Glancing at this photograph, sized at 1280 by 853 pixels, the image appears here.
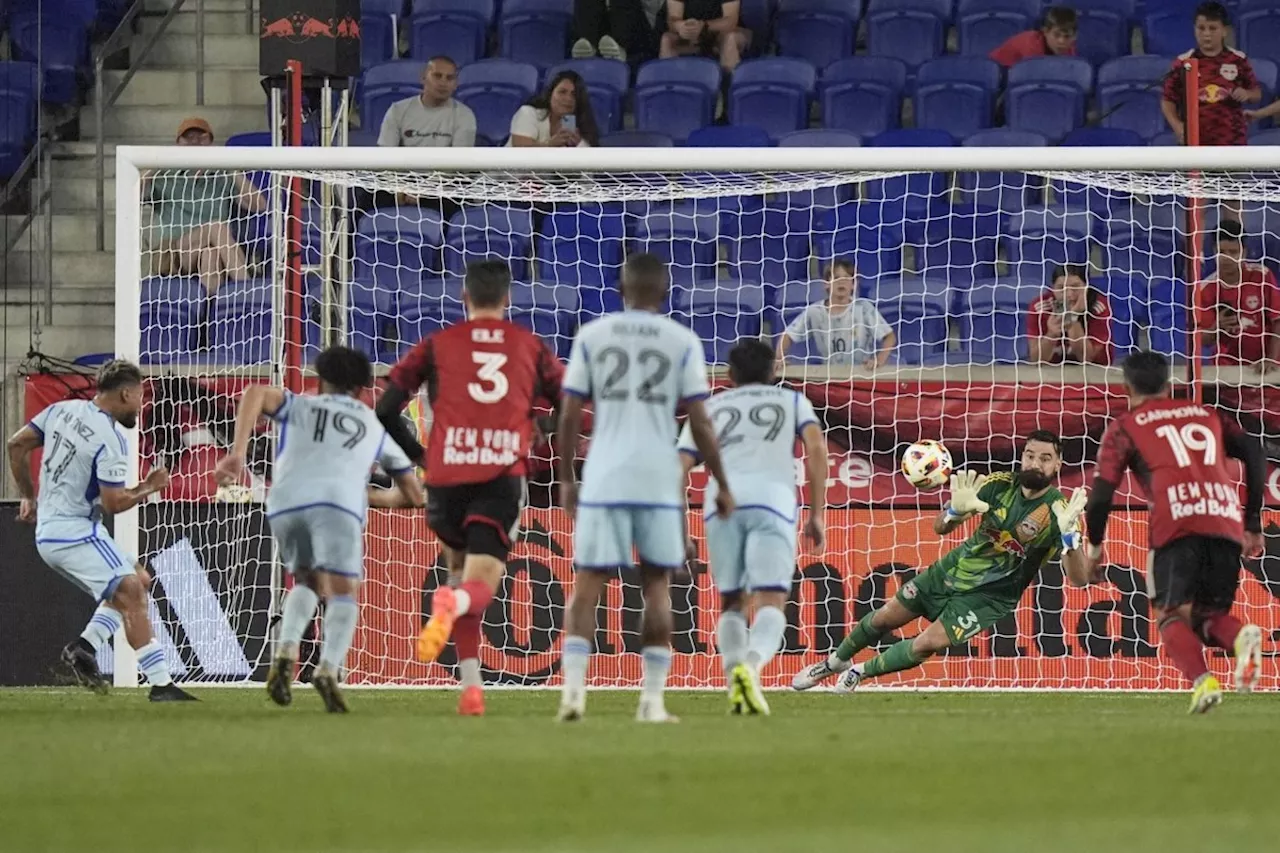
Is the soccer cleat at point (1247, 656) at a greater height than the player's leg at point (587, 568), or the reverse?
the player's leg at point (587, 568)

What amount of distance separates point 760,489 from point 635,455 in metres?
1.35

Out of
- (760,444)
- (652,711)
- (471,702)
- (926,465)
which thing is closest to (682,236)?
(926,465)

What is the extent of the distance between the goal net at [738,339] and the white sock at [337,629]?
340cm

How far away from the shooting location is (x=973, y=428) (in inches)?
539

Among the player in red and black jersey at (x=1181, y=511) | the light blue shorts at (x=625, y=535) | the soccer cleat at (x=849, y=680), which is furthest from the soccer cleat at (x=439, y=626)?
the soccer cleat at (x=849, y=680)

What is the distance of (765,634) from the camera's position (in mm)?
9438

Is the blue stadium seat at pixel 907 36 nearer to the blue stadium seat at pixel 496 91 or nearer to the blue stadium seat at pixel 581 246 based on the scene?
the blue stadium seat at pixel 496 91

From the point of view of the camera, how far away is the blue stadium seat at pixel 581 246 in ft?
49.6

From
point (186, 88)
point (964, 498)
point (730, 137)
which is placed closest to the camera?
point (964, 498)

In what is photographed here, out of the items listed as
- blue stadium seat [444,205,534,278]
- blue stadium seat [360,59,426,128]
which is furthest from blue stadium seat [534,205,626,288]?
blue stadium seat [360,59,426,128]

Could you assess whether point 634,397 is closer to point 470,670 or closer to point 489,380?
point 489,380

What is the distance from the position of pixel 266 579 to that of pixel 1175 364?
5731mm

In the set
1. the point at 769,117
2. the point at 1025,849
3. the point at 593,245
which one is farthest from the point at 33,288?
the point at 1025,849

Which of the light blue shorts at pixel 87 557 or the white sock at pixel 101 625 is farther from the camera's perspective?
the light blue shorts at pixel 87 557
